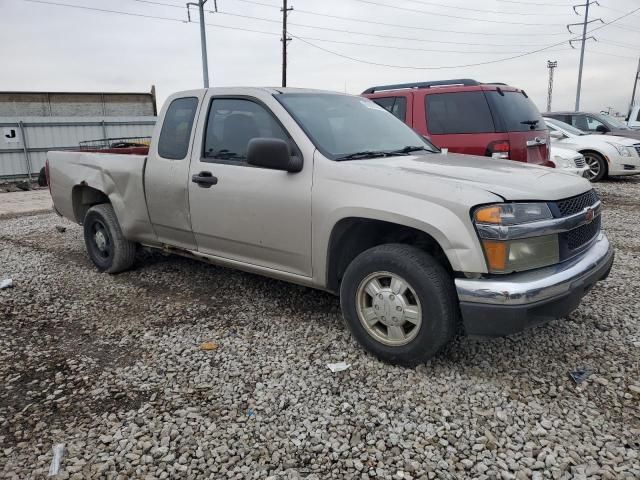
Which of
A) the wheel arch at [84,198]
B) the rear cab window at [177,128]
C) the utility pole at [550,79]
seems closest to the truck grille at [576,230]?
the rear cab window at [177,128]

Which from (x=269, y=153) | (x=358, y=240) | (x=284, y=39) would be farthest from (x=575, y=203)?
(x=284, y=39)

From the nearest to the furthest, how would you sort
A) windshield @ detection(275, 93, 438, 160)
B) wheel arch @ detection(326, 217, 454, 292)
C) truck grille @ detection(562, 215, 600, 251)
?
truck grille @ detection(562, 215, 600, 251)
wheel arch @ detection(326, 217, 454, 292)
windshield @ detection(275, 93, 438, 160)

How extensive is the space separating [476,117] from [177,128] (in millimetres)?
4223

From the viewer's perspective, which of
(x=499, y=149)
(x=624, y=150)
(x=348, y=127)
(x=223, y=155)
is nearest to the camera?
(x=348, y=127)

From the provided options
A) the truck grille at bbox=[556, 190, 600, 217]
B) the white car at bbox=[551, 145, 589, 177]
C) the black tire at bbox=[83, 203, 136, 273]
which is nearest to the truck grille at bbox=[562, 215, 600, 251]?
the truck grille at bbox=[556, 190, 600, 217]

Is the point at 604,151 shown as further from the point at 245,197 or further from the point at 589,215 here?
the point at 245,197

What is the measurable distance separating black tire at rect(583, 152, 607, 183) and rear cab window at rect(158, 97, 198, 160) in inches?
389

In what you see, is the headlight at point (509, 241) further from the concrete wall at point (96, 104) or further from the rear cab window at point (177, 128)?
the concrete wall at point (96, 104)

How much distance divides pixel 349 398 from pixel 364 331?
0.50m

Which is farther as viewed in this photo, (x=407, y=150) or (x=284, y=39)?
(x=284, y=39)

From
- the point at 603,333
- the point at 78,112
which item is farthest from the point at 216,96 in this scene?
the point at 78,112

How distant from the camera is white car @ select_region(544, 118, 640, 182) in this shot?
36.6 feet

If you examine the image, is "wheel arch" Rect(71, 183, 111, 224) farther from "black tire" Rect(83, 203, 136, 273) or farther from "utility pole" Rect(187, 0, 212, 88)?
"utility pole" Rect(187, 0, 212, 88)

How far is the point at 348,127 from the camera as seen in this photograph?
3.96 m
